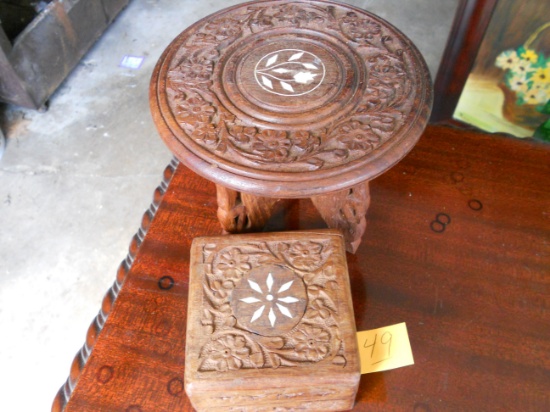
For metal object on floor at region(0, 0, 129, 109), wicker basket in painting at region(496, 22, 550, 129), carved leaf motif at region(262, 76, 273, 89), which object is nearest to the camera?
carved leaf motif at region(262, 76, 273, 89)

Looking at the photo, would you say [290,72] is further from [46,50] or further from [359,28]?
[46,50]

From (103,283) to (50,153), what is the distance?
648 millimetres

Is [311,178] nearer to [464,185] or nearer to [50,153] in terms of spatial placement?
[464,185]

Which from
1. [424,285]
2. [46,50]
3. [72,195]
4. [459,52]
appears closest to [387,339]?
[424,285]

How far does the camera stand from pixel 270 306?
93cm

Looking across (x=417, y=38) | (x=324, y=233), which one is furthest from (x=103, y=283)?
(x=417, y=38)

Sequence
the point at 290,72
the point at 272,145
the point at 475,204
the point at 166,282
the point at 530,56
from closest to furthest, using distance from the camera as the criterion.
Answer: the point at 272,145
the point at 290,72
the point at 166,282
the point at 475,204
the point at 530,56

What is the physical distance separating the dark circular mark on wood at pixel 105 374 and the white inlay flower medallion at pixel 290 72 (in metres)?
0.69

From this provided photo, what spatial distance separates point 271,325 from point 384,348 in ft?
1.04

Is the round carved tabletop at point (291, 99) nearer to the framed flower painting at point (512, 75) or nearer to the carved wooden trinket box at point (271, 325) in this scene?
the carved wooden trinket box at point (271, 325)

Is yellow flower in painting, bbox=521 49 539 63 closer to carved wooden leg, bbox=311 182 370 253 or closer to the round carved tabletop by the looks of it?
the round carved tabletop

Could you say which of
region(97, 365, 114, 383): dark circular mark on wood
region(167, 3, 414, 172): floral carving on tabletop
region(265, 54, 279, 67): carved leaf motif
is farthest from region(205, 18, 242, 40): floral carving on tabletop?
region(97, 365, 114, 383): dark circular mark on wood

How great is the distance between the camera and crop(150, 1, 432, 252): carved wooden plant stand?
0.85 metres

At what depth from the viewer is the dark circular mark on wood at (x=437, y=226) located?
1259mm
